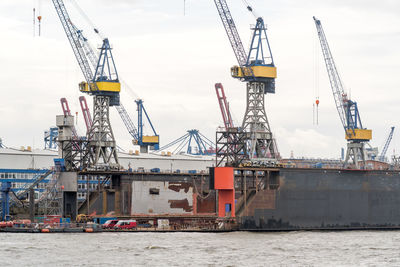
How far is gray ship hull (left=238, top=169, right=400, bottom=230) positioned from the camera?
137 metres

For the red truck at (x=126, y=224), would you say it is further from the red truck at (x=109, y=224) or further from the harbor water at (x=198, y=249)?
the harbor water at (x=198, y=249)

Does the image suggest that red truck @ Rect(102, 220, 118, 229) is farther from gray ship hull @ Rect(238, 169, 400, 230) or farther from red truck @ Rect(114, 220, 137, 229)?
gray ship hull @ Rect(238, 169, 400, 230)

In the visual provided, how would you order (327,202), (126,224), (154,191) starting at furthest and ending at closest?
(154,191) → (327,202) → (126,224)

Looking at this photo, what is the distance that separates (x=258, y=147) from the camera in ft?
491

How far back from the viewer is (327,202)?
142 meters

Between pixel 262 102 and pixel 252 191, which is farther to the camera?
pixel 262 102

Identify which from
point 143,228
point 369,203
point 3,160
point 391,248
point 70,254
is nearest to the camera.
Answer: point 70,254

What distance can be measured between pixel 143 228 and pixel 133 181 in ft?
61.2

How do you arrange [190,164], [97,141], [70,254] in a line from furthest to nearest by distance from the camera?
1. [190,164]
2. [97,141]
3. [70,254]

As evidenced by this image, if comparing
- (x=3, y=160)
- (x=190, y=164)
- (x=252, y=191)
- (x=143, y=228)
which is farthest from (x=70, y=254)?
(x=190, y=164)

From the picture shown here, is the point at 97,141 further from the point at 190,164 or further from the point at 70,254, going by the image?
the point at 70,254

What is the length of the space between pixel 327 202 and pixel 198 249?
43.3 m

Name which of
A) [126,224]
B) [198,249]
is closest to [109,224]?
[126,224]

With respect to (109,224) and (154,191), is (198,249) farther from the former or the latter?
(154,191)
